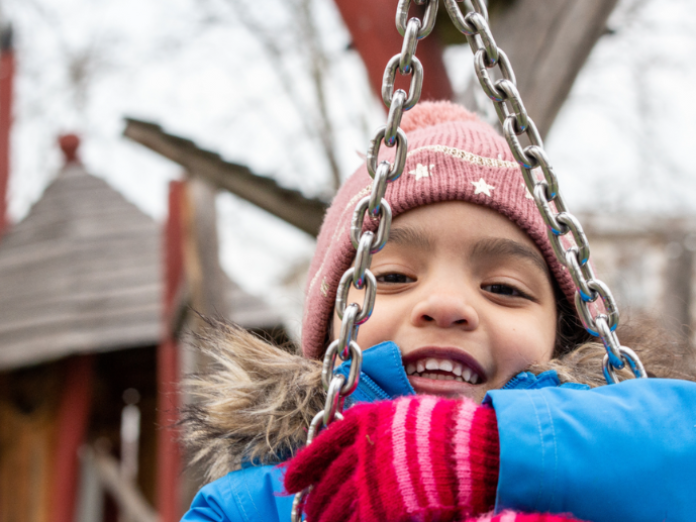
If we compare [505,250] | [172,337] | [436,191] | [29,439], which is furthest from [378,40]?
[29,439]

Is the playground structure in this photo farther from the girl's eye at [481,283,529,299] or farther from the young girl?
the girl's eye at [481,283,529,299]

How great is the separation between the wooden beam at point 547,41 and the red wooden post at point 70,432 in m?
4.40

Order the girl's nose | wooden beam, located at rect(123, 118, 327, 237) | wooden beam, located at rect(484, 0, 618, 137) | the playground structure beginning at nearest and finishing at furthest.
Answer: the girl's nose < wooden beam, located at rect(484, 0, 618, 137) < wooden beam, located at rect(123, 118, 327, 237) < the playground structure

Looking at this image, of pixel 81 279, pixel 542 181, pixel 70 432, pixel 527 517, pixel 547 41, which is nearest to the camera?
pixel 527 517

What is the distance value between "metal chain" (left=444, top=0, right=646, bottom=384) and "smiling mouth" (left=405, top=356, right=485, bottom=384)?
31 centimetres

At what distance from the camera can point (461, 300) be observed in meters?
1.29

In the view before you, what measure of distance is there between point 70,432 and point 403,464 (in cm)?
503

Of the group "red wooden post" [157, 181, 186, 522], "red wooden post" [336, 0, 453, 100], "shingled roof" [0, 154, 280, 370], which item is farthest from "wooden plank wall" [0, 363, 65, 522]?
"red wooden post" [336, 0, 453, 100]

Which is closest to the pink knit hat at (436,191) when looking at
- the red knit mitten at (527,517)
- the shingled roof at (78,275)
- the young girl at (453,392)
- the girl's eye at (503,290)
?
the young girl at (453,392)

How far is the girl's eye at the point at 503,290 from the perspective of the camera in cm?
139

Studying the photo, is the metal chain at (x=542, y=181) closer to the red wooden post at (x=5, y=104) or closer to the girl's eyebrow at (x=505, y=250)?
the girl's eyebrow at (x=505, y=250)

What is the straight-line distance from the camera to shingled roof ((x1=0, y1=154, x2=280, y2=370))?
5.19 m

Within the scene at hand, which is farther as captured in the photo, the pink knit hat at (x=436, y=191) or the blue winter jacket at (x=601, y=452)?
the pink knit hat at (x=436, y=191)

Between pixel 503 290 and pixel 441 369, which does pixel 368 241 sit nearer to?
pixel 441 369
